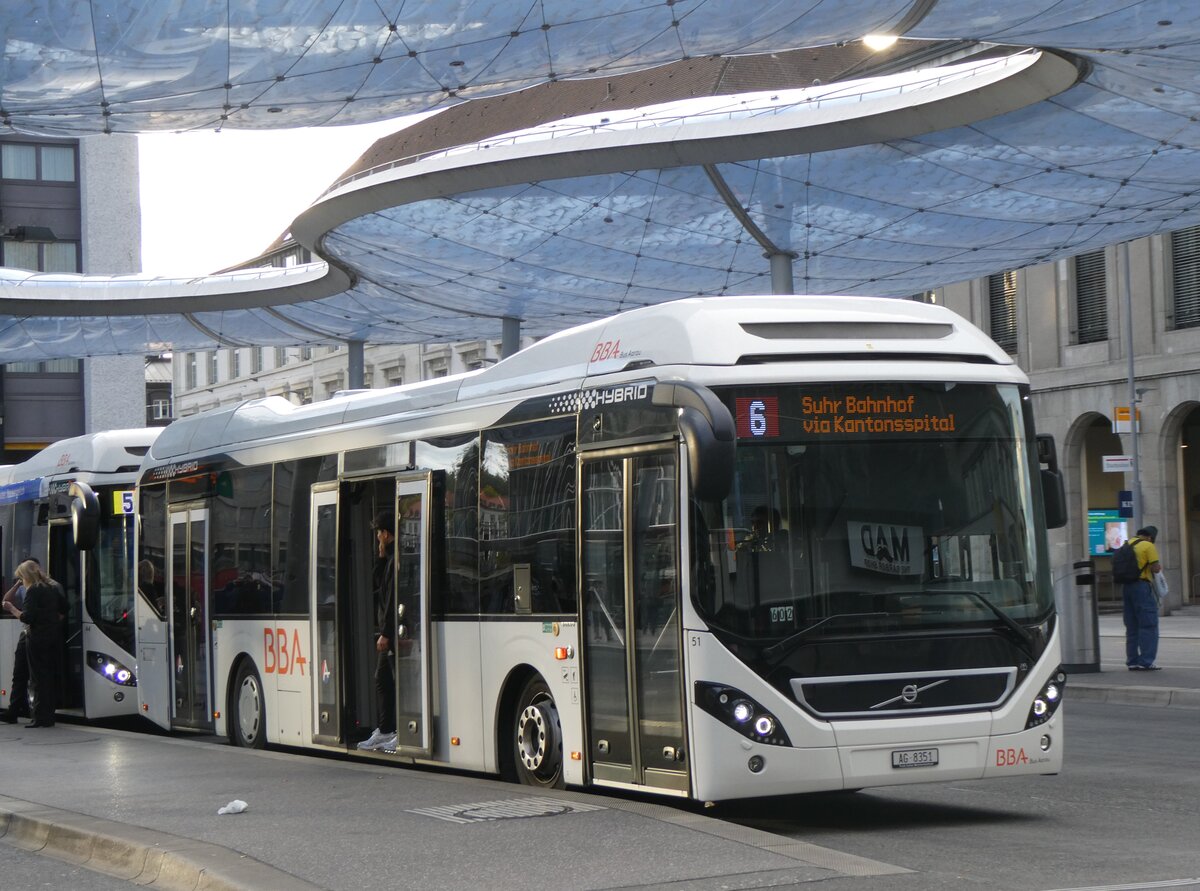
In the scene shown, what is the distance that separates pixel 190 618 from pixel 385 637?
4.69 metres

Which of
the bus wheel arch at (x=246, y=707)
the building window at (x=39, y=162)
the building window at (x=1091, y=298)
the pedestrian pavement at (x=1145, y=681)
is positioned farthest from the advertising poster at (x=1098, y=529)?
the building window at (x=39, y=162)

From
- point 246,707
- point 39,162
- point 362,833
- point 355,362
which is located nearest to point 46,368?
point 39,162

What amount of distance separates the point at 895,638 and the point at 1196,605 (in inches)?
1323

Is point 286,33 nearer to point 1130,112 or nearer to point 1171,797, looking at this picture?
point 1130,112

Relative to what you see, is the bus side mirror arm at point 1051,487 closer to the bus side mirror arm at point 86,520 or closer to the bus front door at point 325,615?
the bus front door at point 325,615

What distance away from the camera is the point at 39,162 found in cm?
5775

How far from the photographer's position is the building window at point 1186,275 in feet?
128

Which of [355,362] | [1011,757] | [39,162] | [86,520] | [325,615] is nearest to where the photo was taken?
[1011,757]

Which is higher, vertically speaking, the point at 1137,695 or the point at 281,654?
the point at 281,654

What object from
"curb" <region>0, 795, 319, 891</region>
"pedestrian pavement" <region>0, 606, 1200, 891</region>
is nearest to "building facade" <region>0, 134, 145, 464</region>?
"pedestrian pavement" <region>0, 606, 1200, 891</region>

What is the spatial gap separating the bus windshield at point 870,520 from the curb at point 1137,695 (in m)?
9.32

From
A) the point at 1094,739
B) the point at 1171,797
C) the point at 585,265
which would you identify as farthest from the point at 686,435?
the point at 585,265

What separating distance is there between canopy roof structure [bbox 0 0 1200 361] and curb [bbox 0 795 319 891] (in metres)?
12.8

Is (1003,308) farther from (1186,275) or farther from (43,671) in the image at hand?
(43,671)
